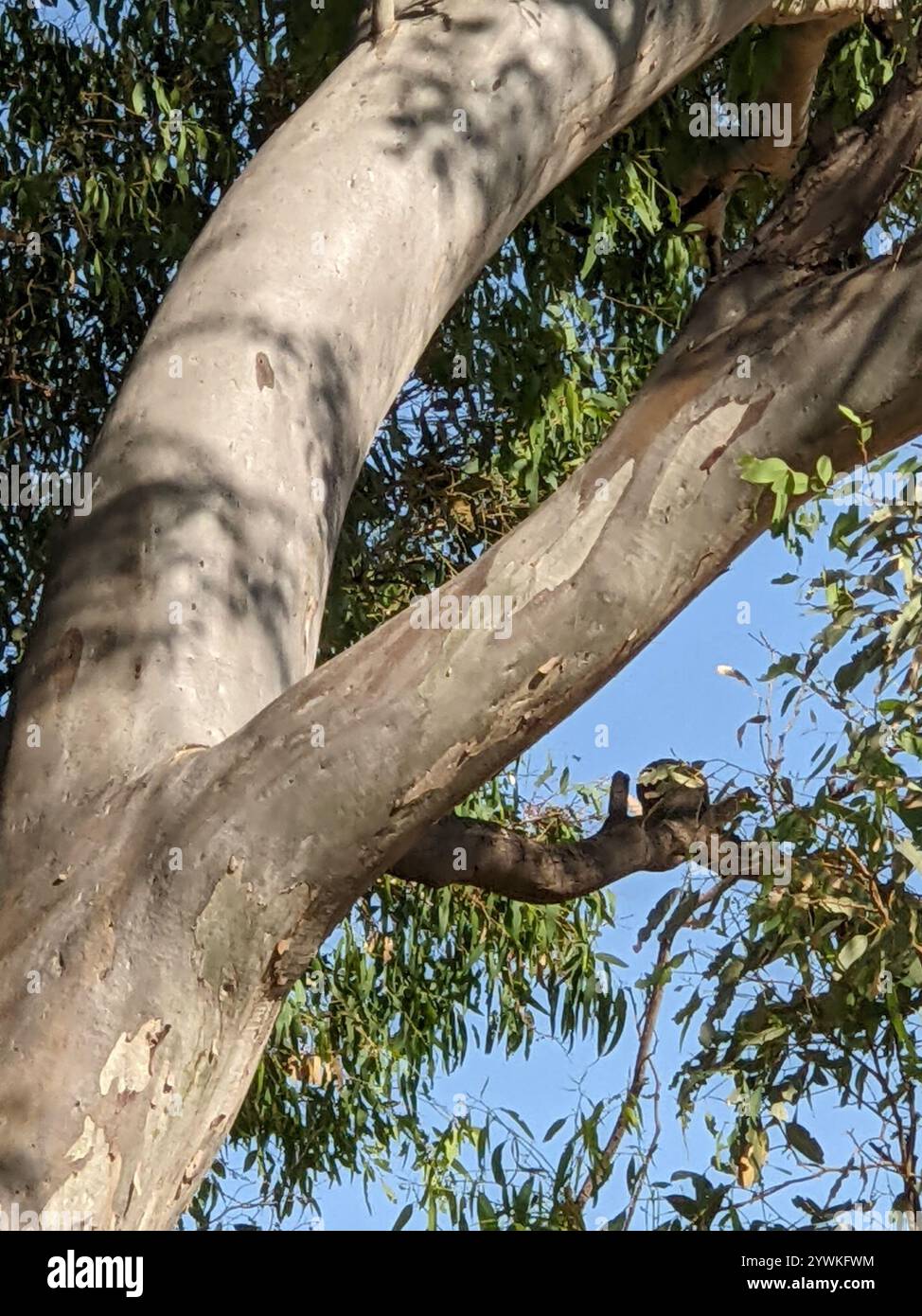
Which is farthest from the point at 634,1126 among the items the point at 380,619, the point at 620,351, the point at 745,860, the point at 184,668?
the point at 620,351

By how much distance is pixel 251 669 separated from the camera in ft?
6.75

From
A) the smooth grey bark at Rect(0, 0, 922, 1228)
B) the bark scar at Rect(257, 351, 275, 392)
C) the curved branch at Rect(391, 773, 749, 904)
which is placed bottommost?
the smooth grey bark at Rect(0, 0, 922, 1228)

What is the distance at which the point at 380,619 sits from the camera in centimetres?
407

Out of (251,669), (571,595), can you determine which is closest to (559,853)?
(251,669)

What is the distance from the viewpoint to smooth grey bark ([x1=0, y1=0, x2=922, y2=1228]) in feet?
5.76

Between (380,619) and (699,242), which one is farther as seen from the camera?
(699,242)

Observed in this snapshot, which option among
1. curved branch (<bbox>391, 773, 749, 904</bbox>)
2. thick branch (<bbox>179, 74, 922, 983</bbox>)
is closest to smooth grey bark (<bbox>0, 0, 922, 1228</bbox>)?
thick branch (<bbox>179, 74, 922, 983</bbox>)

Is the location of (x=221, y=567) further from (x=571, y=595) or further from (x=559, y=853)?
(x=559, y=853)

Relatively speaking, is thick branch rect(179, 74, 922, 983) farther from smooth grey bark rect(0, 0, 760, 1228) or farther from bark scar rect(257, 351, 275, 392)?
bark scar rect(257, 351, 275, 392)

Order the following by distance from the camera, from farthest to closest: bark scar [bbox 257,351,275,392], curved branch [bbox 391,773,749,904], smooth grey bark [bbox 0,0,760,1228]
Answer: curved branch [bbox 391,773,749,904]
bark scar [bbox 257,351,275,392]
smooth grey bark [bbox 0,0,760,1228]

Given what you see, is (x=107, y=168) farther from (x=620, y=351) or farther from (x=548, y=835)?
(x=548, y=835)

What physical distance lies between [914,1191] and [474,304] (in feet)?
7.70

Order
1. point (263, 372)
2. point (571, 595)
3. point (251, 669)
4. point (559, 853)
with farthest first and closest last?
1. point (559, 853)
2. point (263, 372)
3. point (251, 669)
4. point (571, 595)

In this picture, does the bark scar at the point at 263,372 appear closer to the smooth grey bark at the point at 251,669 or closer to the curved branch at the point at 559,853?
the smooth grey bark at the point at 251,669
